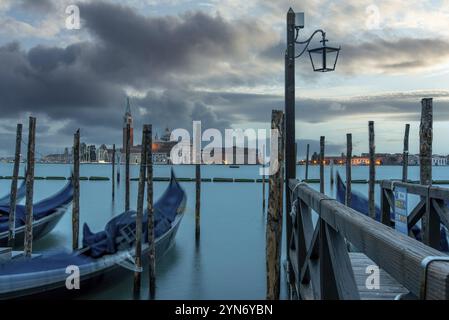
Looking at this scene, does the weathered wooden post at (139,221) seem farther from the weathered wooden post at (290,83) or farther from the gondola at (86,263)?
the weathered wooden post at (290,83)

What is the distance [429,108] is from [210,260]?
914cm

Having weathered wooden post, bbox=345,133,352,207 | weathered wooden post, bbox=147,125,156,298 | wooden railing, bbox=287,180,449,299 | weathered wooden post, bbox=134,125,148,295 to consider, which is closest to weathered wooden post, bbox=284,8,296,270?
wooden railing, bbox=287,180,449,299

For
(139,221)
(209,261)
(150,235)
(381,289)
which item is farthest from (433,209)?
(209,261)

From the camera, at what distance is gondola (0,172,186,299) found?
292 inches

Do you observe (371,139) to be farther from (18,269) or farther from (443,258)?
(443,258)

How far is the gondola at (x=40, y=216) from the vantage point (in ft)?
43.8

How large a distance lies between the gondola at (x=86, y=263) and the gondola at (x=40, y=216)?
14.0 feet

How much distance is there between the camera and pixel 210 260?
1422 cm

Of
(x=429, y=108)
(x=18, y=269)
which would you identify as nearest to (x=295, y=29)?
(x=429, y=108)

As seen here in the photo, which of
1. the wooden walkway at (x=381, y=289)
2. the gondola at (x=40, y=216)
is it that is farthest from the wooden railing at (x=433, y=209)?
the gondola at (x=40, y=216)

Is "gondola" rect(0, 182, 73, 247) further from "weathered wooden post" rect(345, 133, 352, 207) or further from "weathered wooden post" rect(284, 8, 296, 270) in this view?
"weathered wooden post" rect(284, 8, 296, 270)

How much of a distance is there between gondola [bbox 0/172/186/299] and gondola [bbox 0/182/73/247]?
427cm

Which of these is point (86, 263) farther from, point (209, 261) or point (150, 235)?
point (209, 261)

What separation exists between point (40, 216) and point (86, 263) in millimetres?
7740
